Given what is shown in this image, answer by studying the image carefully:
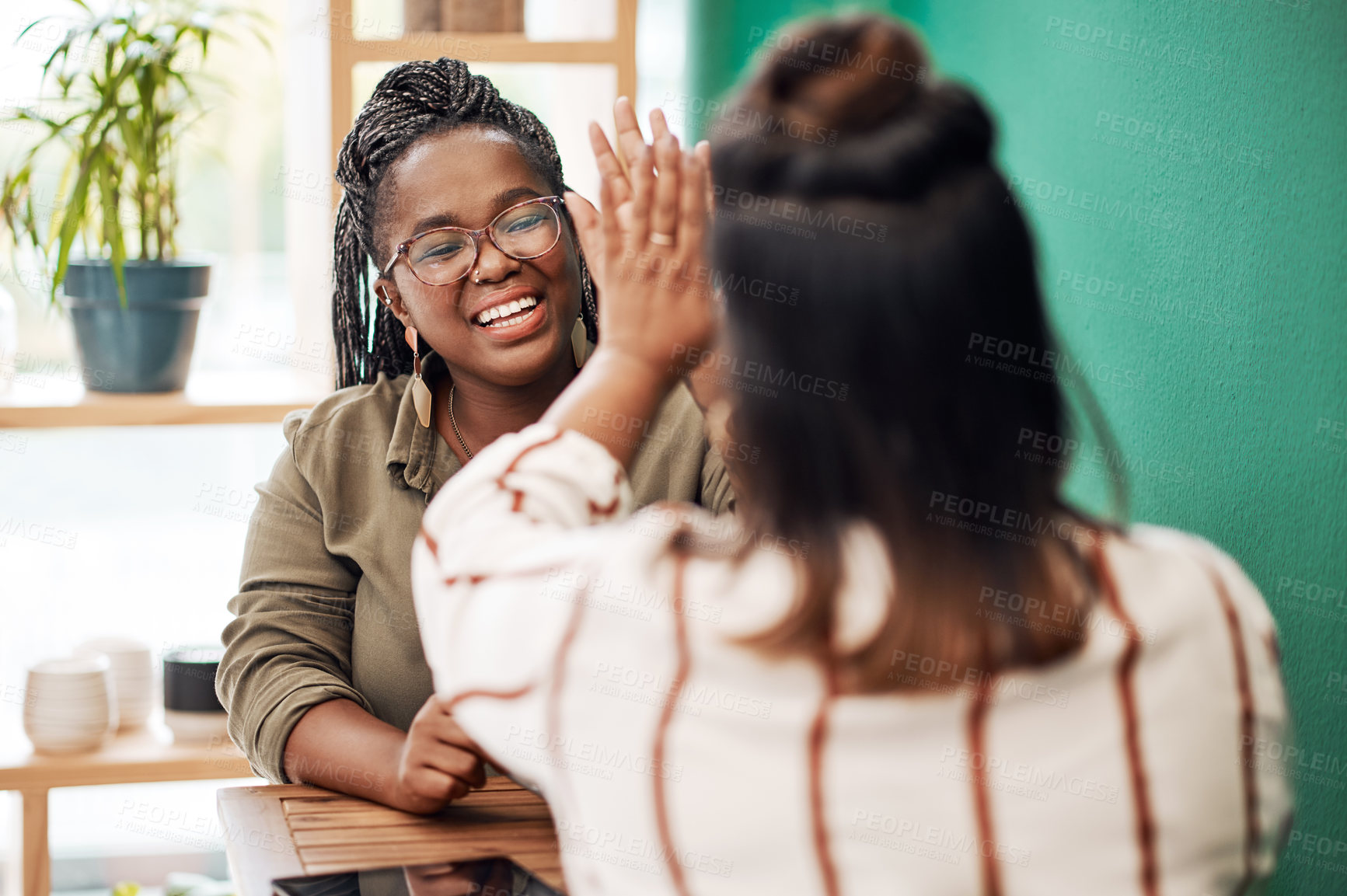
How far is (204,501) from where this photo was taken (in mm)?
2596

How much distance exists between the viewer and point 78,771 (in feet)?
6.55

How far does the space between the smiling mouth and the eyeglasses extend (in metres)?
0.05

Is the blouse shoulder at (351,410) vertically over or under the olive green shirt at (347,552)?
over

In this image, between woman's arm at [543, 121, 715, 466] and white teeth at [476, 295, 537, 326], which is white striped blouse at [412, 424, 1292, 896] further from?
white teeth at [476, 295, 537, 326]

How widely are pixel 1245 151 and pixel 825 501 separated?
70cm

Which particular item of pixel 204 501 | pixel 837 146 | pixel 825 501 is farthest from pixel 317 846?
pixel 204 501

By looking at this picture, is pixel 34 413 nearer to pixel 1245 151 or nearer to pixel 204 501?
pixel 204 501

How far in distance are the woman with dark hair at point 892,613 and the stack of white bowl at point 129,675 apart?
1.69 meters

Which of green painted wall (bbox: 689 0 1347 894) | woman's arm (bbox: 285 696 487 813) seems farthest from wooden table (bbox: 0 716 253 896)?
green painted wall (bbox: 689 0 1347 894)

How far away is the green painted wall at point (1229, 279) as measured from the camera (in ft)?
3.39

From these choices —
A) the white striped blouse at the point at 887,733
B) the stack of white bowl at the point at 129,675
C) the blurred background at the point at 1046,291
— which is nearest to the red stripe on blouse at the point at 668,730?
the white striped blouse at the point at 887,733

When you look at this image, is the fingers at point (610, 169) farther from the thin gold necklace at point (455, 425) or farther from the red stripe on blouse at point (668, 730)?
the thin gold necklace at point (455, 425)

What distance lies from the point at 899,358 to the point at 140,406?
1721 millimetres

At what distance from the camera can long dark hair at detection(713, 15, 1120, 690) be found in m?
0.60
